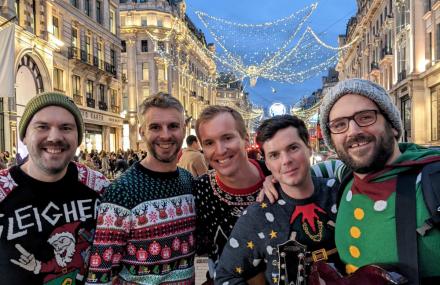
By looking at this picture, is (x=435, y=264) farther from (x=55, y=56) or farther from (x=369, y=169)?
(x=55, y=56)

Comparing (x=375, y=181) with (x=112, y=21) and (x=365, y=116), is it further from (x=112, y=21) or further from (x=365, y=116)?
(x=112, y=21)

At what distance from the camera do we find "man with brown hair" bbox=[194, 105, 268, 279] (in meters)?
2.91

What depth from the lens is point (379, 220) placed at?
1904 millimetres

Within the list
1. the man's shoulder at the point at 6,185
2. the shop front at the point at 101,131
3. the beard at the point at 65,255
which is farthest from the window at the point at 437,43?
the man's shoulder at the point at 6,185

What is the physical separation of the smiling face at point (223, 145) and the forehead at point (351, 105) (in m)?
0.97

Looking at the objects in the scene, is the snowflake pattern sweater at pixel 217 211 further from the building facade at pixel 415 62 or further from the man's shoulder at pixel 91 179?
the building facade at pixel 415 62

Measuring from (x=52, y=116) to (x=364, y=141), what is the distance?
1985 mm

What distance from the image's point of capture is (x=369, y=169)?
6.52 feet

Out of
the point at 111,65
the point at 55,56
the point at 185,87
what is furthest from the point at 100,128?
the point at 185,87

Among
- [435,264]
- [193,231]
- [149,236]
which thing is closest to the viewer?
[435,264]

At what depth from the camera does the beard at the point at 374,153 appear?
197 centimetres

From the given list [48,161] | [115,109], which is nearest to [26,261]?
[48,161]

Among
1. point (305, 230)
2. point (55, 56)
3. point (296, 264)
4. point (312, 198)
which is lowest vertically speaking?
point (296, 264)

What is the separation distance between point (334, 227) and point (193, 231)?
1.06 m
